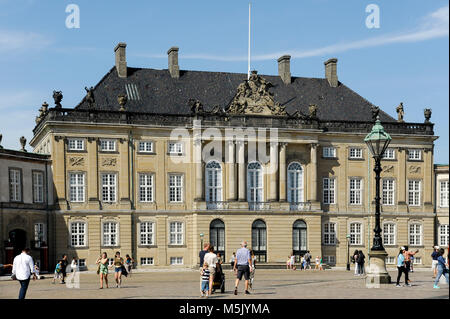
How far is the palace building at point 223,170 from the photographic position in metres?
64.0

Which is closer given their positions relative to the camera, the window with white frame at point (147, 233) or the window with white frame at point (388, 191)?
the window with white frame at point (147, 233)

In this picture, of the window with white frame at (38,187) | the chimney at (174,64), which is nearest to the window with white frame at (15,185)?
the window with white frame at (38,187)

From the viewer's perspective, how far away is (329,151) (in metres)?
70.3

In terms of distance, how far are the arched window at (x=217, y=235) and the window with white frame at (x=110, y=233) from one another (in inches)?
298

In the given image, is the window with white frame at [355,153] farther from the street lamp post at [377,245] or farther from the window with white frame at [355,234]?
the street lamp post at [377,245]

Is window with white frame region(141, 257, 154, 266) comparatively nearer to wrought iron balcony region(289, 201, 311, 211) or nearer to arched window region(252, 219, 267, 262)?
arched window region(252, 219, 267, 262)

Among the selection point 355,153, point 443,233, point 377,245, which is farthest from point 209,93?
point 377,245

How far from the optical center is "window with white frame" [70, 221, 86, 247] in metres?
63.3

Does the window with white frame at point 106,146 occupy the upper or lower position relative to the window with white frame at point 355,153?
upper

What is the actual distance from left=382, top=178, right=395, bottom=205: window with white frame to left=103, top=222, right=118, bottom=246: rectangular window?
23321mm

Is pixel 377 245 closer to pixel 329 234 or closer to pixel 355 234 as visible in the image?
pixel 329 234

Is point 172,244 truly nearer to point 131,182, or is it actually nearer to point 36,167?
point 131,182

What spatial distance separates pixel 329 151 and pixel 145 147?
52.3ft
